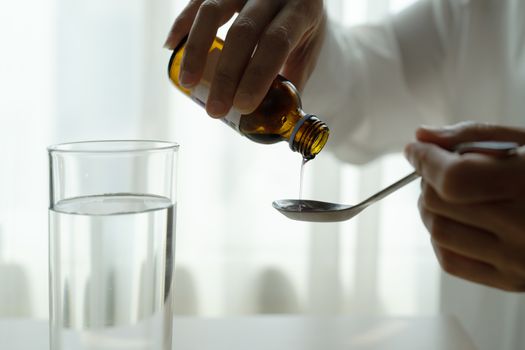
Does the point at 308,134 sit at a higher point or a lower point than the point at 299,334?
higher

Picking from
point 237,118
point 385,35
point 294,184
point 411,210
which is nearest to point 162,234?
point 237,118

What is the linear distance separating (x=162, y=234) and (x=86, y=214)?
61 millimetres

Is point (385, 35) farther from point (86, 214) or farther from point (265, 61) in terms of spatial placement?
point (86, 214)

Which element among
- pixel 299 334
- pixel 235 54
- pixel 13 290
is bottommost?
pixel 13 290

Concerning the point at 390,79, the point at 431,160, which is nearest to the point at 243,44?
the point at 431,160

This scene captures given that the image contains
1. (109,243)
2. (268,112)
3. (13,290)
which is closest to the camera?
(109,243)

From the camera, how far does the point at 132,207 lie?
466 millimetres

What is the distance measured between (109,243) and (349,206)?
0.27m

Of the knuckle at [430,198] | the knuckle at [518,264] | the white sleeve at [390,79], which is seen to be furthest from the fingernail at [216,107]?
the white sleeve at [390,79]

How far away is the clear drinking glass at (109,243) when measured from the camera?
453 mm

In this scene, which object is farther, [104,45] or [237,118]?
[104,45]

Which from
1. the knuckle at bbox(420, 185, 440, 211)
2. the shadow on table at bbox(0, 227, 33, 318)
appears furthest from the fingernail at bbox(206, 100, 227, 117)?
the shadow on table at bbox(0, 227, 33, 318)

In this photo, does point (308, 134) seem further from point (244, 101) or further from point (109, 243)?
point (109, 243)

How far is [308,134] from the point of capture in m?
0.61
